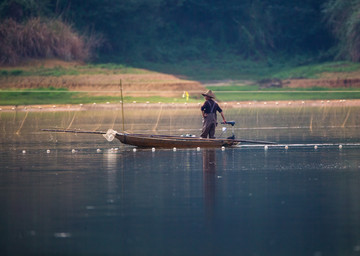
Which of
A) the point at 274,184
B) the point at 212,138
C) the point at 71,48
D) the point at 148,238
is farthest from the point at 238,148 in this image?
the point at 71,48

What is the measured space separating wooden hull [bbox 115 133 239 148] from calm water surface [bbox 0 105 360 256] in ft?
0.97

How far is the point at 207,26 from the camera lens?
7944cm

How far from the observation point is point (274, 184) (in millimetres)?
15688

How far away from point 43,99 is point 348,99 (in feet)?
66.7

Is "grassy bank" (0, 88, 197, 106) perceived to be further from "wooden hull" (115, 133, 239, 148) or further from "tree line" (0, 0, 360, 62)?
"wooden hull" (115, 133, 239, 148)

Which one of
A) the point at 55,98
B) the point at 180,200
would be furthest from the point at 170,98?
the point at 180,200

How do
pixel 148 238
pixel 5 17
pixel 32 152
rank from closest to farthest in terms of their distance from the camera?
pixel 148 238 < pixel 32 152 < pixel 5 17

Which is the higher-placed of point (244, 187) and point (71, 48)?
point (71, 48)

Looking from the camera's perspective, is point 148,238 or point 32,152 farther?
point 32,152

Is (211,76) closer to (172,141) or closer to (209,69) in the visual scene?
(209,69)

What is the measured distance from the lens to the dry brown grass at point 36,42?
192 feet

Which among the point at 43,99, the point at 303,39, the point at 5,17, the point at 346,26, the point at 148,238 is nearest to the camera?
the point at 148,238

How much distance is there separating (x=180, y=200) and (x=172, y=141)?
916 centimetres

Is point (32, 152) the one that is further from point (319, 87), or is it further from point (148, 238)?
point (319, 87)
